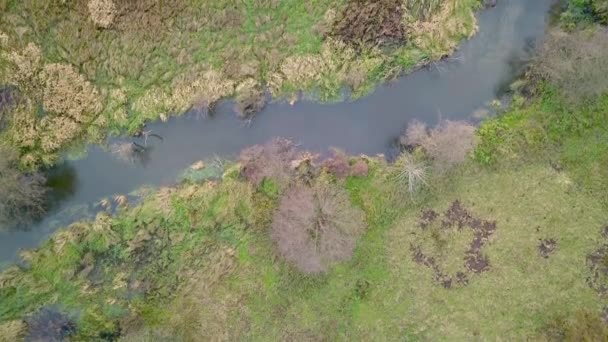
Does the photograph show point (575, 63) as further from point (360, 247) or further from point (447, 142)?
point (360, 247)

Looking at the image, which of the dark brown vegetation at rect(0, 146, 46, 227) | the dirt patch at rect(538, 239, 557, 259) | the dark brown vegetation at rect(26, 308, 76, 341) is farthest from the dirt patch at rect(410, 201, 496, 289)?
the dark brown vegetation at rect(0, 146, 46, 227)

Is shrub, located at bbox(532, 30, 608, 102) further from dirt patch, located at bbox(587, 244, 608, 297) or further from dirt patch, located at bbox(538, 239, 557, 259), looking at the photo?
dirt patch, located at bbox(587, 244, 608, 297)

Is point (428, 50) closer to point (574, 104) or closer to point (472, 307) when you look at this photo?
point (574, 104)

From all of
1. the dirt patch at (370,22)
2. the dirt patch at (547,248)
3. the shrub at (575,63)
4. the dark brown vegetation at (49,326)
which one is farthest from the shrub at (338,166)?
the dark brown vegetation at (49,326)

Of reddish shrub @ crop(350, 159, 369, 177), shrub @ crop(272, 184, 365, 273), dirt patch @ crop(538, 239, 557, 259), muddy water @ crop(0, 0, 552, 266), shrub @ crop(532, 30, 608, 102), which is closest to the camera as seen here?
shrub @ crop(532, 30, 608, 102)

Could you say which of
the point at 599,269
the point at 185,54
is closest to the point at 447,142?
the point at 599,269

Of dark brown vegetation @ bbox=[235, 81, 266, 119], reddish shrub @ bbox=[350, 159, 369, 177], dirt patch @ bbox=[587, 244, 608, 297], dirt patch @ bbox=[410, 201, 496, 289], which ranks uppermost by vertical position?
dark brown vegetation @ bbox=[235, 81, 266, 119]
